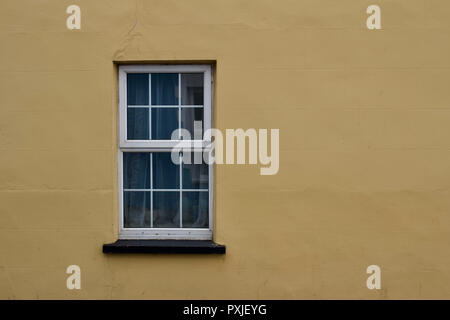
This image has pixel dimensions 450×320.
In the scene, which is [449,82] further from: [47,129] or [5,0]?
[5,0]

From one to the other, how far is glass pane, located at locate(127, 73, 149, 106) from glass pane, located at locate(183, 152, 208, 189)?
651mm

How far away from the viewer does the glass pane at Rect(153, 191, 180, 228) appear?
14.1 ft

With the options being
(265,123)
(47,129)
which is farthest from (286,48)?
(47,129)

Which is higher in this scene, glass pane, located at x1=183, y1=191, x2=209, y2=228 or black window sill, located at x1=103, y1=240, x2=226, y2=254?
glass pane, located at x1=183, y1=191, x2=209, y2=228

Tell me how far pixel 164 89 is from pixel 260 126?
0.97 metres

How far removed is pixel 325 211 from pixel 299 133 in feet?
2.40

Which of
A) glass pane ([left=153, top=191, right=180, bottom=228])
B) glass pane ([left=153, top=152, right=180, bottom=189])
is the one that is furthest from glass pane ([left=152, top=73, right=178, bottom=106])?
glass pane ([left=153, top=191, right=180, bottom=228])

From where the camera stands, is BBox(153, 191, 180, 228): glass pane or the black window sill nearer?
the black window sill

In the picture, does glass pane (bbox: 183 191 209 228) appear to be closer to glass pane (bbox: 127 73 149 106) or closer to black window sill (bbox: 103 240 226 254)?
black window sill (bbox: 103 240 226 254)

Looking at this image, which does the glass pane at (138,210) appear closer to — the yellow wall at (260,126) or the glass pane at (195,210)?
the yellow wall at (260,126)

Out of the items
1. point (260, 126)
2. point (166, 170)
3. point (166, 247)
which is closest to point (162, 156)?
point (166, 170)

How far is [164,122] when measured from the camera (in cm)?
428

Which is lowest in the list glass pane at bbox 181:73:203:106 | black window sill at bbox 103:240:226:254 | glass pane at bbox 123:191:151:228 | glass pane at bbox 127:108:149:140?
black window sill at bbox 103:240:226:254

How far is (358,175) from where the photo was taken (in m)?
4.06
